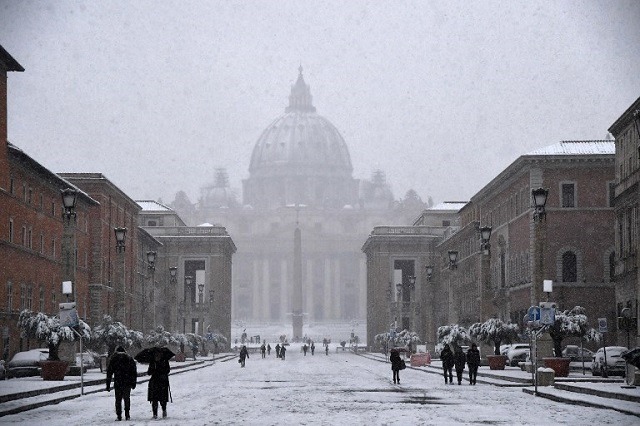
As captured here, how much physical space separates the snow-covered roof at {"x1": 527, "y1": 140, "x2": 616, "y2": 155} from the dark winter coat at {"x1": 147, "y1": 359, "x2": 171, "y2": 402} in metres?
58.5

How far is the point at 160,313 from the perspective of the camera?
141m

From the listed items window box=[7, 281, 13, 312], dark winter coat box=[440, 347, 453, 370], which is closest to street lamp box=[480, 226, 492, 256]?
dark winter coat box=[440, 347, 453, 370]

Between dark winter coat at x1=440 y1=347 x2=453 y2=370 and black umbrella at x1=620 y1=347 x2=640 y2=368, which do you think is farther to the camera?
dark winter coat at x1=440 y1=347 x2=453 y2=370

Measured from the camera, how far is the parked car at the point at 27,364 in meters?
55.5

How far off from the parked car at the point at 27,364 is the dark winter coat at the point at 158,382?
27.6m

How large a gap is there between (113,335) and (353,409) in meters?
32.6

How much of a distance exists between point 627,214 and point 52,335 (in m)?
33.1

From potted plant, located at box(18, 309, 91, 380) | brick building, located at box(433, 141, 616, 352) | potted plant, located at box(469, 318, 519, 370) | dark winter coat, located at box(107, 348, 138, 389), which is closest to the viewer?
dark winter coat, located at box(107, 348, 138, 389)

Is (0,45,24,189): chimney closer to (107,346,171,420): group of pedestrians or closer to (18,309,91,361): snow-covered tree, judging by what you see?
(18,309,91,361): snow-covered tree

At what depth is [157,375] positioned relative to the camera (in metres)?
29.1

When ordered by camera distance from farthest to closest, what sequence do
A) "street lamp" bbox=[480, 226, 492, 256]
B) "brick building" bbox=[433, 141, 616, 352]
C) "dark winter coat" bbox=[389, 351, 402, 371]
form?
"brick building" bbox=[433, 141, 616, 352]
"street lamp" bbox=[480, 226, 492, 256]
"dark winter coat" bbox=[389, 351, 402, 371]

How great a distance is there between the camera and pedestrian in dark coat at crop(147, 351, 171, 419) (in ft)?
94.9

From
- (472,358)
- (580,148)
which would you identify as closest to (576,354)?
(580,148)

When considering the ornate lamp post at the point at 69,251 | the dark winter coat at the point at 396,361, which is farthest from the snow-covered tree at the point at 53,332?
the dark winter coat at the point at 396,361
